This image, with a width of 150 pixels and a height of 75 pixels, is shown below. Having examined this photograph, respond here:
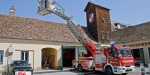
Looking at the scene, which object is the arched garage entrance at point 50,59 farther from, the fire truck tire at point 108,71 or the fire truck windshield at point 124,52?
the fire truck windshield at point 124,52

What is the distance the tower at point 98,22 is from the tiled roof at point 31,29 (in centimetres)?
528

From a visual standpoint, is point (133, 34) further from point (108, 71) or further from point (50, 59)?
point (50, 59)

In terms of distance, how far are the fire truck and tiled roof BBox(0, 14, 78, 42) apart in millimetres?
5512

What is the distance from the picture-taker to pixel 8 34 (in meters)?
16.9

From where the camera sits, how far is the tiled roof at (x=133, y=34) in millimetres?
22156

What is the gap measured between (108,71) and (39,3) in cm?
839

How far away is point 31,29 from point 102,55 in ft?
34.4

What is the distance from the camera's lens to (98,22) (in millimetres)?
25094

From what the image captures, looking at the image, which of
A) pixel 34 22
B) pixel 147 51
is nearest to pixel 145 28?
pixel 147 51

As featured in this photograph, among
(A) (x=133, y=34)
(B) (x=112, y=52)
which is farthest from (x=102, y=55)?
(A) (x=133, y=34)

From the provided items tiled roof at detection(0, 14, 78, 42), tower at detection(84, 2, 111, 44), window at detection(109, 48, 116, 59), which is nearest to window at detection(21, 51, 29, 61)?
tiled roof at detection(0, 14, 78, 42)

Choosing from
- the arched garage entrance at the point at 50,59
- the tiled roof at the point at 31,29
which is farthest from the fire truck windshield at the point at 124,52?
the arched garage entrance at the point at 50,59

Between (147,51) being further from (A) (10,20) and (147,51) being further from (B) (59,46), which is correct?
(A) (10,20)

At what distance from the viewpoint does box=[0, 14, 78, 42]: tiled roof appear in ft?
57.6
